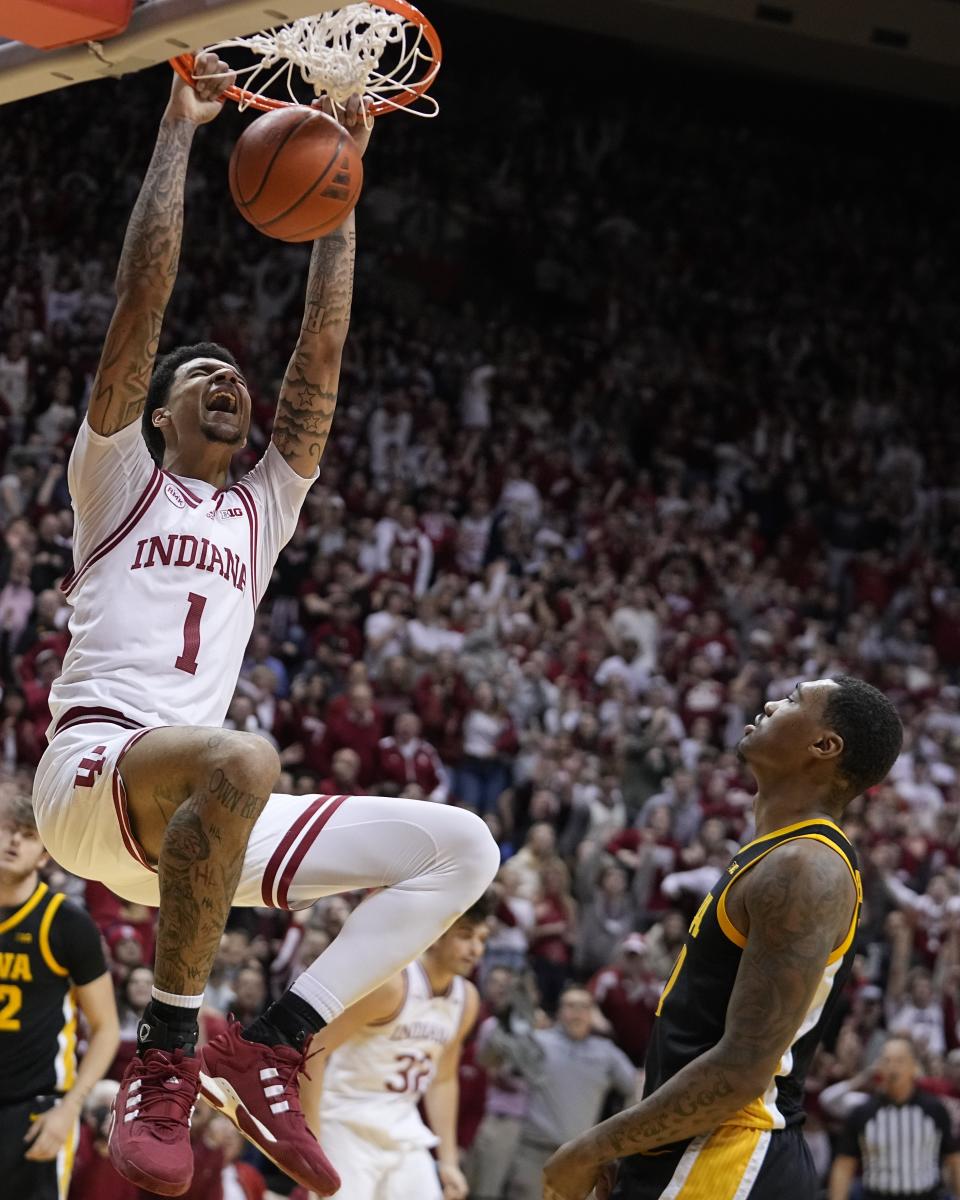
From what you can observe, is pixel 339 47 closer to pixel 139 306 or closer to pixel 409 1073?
pixel 139 306

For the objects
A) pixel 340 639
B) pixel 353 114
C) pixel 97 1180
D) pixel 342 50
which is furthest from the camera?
pixel 340 639

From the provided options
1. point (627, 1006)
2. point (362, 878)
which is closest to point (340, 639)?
point (627, 1006)

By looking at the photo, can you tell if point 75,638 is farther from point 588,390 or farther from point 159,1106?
point 588,390

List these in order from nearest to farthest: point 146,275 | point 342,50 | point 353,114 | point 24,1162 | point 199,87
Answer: point 146,275 < point 199,87 < point 342,50 < point 353,114 < point 24,1162

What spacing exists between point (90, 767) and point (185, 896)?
17.0 inches

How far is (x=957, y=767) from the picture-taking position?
13.5m

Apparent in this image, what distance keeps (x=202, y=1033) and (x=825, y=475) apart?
11.6m

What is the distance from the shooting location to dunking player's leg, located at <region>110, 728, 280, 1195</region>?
11.7 feet

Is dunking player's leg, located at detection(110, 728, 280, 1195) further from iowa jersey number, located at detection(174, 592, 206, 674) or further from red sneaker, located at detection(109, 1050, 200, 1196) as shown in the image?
iowa jersey number, located at detection(174, 592, 206, 674)

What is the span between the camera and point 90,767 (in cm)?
387

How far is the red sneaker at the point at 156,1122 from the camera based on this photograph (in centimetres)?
343

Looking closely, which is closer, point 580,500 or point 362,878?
point 362,878

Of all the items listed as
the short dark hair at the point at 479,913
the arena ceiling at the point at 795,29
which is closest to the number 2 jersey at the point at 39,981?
the short dark hair at the point at 479,913

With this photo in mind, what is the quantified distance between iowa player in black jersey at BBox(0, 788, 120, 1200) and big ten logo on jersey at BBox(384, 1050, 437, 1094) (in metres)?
1.10
